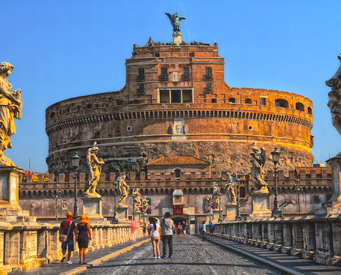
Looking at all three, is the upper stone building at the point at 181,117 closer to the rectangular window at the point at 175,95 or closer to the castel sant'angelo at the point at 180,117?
the rectangular window at the point at 175,95

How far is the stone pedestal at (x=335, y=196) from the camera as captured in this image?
10586 mm

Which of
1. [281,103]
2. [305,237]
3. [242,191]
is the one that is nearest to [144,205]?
[242,191]

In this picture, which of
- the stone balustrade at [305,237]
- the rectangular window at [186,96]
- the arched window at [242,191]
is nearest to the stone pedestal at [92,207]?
the stone balustrade at [305,237]

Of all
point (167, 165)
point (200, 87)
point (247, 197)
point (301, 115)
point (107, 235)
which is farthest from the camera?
point (301, 115)

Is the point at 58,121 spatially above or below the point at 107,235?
above

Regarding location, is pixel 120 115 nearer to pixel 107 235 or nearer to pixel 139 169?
pixel 139 169

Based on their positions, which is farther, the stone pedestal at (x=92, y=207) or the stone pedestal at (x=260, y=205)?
the stone pedestal at (x=260, y=205)

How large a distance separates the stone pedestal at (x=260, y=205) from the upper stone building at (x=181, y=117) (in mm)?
51660

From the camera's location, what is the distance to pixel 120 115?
78.6 meters

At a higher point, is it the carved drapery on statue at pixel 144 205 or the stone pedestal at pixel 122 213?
the carved drapery on statue at pixel 144 205

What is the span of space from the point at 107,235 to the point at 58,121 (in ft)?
215

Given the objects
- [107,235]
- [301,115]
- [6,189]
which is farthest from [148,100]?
[6,189]

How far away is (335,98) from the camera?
11445 millimetres

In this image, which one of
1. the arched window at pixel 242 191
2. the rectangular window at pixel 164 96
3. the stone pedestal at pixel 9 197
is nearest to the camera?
the stone pedestal at pixel 9 197
